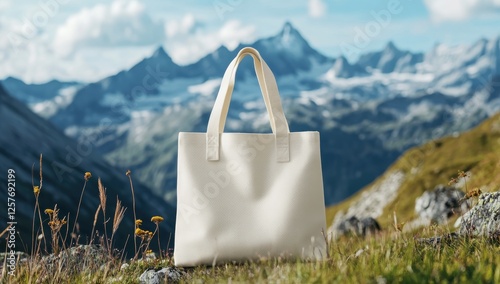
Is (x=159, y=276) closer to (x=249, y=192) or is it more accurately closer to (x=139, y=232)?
(x=139, y=232)

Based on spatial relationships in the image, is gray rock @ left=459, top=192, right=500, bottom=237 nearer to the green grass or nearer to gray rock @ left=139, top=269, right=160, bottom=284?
the green grass

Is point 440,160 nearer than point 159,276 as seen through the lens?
No

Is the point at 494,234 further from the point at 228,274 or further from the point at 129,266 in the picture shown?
the point at 129,266

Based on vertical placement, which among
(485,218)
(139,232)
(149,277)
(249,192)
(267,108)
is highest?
(267,108)

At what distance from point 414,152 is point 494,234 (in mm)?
178071

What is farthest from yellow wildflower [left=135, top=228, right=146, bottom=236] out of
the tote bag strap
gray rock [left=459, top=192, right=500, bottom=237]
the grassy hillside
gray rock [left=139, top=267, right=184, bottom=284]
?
the grassy hillside

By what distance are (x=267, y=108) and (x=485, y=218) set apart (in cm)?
389

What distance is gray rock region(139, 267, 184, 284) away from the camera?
8.58 meters

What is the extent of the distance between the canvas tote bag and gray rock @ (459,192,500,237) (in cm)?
246

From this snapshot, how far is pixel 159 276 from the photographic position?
28.5 ft

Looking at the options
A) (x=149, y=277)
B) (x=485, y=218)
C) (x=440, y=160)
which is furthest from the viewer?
(x=440, y=160)

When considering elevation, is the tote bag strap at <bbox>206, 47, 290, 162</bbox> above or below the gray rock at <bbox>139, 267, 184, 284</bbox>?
above

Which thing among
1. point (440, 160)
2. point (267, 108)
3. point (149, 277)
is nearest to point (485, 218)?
point (267, 108)

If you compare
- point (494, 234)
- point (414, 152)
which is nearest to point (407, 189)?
point (414, 152)
